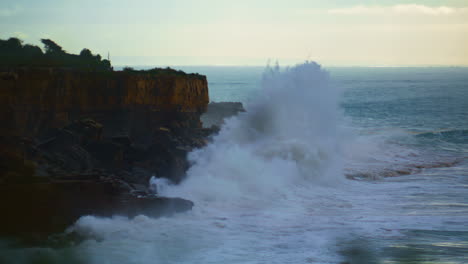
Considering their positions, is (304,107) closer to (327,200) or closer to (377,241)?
(327,200)

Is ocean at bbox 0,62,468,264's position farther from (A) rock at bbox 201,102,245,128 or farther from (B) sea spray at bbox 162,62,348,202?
(A) rock at bbox 201,102,245,128

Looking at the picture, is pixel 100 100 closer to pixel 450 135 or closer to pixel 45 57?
pixel 45 57

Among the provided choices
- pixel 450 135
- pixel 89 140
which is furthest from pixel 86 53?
pixel 450 135

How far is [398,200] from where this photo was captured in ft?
47.4

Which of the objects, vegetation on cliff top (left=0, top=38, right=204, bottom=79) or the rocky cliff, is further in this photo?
vegetation on cliff top (left=0, top=38, right=204, bottom=79)

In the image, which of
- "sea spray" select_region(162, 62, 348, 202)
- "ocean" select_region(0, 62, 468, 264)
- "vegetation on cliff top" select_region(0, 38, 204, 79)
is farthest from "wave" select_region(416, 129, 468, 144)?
"vegetation on cliff top" select_region(0, 38, 204, 79)

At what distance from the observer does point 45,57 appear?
16.9 metres

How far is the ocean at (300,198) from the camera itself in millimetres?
10086

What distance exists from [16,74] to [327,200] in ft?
28.8

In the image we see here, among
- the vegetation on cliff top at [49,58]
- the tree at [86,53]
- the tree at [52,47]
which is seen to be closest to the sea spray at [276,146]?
the vegetation on cliff top at [49,58]

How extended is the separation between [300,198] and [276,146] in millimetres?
5422

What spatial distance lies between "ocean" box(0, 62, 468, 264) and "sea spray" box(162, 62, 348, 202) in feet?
0.17

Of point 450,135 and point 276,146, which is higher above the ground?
point 276,146

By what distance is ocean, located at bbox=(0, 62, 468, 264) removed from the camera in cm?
1009
